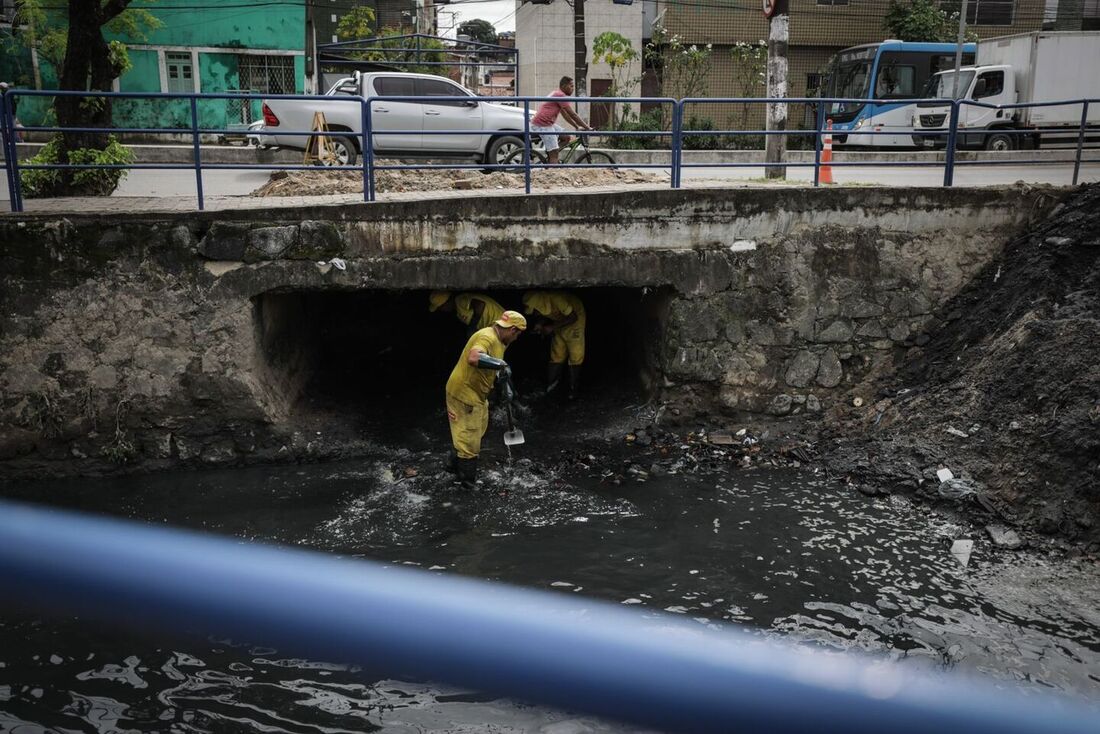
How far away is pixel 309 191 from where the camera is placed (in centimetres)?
948

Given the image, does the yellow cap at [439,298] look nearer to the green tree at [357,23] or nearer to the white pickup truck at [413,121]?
the white pickup truck at [413,121]

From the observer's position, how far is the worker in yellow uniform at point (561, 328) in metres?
9.77

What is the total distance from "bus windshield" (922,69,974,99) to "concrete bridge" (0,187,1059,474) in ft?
48.0

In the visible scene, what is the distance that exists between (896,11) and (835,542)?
23.9 meters

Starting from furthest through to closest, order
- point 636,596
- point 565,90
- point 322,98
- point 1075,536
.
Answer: point 565,90 < point 322,98 < point 1075,536 < point 636,596

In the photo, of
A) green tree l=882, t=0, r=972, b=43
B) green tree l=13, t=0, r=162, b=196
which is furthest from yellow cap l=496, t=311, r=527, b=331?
green tree l=882, t=0, r=972, b=43

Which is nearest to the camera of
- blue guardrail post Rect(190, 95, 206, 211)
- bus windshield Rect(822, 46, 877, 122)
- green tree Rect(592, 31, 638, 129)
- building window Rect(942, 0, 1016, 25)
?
blue guardrail post Rect(190, 95, 206, 211)

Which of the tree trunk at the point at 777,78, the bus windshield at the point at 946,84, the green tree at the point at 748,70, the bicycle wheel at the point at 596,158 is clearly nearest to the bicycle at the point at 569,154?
the bicycle wheel at the point at 596,158

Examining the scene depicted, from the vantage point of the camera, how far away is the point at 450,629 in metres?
1.68

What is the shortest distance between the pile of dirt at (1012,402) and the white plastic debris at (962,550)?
44 cm

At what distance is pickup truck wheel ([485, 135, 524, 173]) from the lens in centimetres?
1342

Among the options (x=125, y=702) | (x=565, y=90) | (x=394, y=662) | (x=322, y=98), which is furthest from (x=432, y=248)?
(x=394, y=662)

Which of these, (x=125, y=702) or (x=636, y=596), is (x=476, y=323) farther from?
(x=125, y=702)

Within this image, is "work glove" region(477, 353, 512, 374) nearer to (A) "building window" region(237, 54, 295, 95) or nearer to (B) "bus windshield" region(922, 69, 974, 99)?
(A) "building window" region(237, 54, 295, 95)
